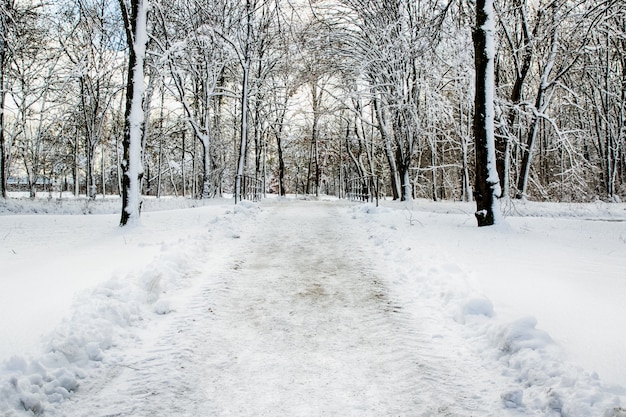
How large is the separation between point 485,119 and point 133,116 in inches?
327

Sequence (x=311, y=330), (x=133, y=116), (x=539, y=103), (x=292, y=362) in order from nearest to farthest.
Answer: (x=292, y=362) → (x=311, y=330) → (x=133, y=116) → (x=539, y=103)

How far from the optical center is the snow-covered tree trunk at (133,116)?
9844 mm

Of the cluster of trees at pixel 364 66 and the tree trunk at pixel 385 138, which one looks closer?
the cluster of trees at pixel 364 66

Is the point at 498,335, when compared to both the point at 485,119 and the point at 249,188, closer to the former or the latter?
the point at 485,119

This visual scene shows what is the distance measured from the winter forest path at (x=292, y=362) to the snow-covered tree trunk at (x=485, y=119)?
5104 mm

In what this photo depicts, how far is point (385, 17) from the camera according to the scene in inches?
684

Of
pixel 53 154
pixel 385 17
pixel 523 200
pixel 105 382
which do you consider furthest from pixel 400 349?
pixel 53 154

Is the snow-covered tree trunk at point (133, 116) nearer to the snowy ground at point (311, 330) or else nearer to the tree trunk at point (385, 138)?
the snowy ground at point (311, 330)

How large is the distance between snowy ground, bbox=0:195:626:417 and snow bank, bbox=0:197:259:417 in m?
0.01

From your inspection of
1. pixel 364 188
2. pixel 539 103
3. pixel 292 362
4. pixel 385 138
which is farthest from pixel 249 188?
pixel 292 362

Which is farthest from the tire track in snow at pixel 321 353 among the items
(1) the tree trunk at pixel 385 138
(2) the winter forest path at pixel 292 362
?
(1) the tree trunk at pixel 385 138

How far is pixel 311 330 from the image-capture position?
4.02m

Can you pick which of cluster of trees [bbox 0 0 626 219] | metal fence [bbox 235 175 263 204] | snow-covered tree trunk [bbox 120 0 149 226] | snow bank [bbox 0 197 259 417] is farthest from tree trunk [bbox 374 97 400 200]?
snow bank [bbox 0 197 259 417]

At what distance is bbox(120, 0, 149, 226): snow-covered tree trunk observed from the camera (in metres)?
9.84
